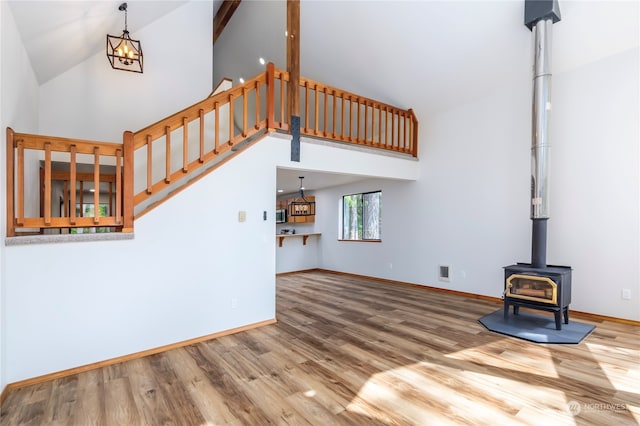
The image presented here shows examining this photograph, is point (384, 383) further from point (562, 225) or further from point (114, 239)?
point (562, 225)

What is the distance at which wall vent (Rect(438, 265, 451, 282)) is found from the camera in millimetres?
5652

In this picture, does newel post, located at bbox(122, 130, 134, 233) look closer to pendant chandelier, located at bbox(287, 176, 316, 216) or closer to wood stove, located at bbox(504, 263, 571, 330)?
wood stove, located at bbox(504, 263, 571, 330)

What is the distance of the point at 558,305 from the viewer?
351cm

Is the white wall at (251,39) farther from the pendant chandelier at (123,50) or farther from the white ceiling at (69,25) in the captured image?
the pendant chandelier at (123,50)

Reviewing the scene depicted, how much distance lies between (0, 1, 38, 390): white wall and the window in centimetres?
585

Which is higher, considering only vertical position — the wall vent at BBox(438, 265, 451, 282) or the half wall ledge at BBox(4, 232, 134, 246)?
the half wall ledge at BBox(4, 232, 134, 246)

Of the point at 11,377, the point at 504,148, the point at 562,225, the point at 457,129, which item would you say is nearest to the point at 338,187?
the point at 457,129

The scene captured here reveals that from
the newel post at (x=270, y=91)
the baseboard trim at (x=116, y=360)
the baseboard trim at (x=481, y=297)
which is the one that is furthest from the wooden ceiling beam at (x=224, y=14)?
the baseboard trim at (x=116, y=360)

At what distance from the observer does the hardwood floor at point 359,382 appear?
2131 mm

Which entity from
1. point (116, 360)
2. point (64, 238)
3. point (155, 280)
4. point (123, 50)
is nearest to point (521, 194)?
point (155, 280)

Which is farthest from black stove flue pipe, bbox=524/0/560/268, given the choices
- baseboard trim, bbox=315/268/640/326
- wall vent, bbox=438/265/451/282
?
wall vent, bbox=438/265/451/282

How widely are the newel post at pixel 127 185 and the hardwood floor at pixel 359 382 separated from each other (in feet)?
4.20

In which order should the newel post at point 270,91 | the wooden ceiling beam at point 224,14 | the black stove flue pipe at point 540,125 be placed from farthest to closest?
the wooden ceiling beam at point 224,14 < the newel post at point 270,91 < the black stove flue pipe at point 540,125

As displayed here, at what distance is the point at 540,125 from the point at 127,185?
461 centimetres
